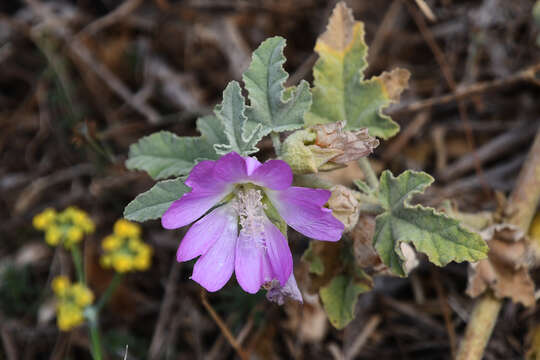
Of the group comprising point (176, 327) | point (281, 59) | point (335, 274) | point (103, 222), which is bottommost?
point (176, 327)

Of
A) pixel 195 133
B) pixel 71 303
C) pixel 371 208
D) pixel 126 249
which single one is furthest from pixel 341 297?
pixel 195 133

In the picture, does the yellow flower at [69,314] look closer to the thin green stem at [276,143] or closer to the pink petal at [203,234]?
the pink petal at [203,234]

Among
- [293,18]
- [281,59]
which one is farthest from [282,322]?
[293,18]

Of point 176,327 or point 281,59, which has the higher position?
point 281,59

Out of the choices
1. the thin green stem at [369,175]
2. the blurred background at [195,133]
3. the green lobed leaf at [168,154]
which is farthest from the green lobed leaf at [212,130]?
the blurred background at [195,133]

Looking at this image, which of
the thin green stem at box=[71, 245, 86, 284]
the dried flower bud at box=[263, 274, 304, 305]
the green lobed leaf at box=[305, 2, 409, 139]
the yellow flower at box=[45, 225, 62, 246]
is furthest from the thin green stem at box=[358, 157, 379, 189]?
the yellow flower at box=[45, 225, 62, 246]

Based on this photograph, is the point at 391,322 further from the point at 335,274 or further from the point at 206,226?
the point at 206,226

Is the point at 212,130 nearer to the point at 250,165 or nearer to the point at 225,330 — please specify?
the point at 250,165
